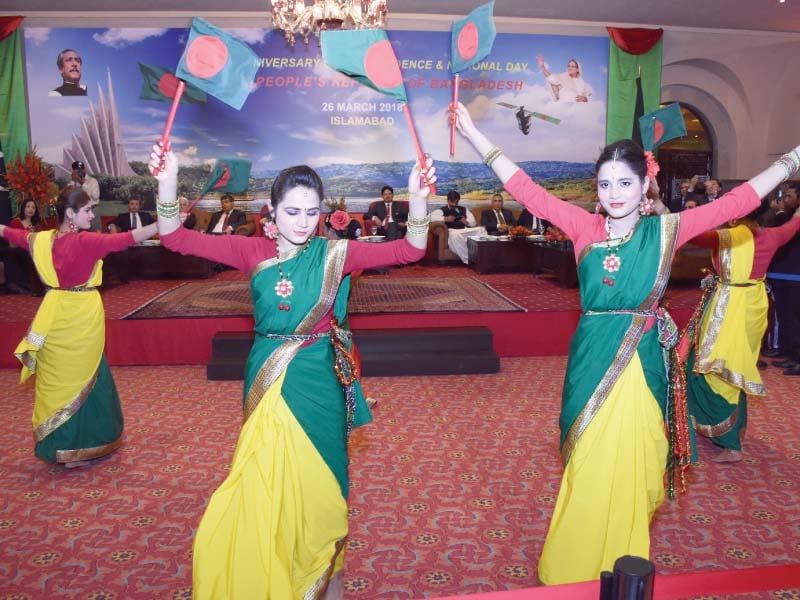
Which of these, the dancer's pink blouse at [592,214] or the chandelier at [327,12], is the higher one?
the chandelier at [327,12]

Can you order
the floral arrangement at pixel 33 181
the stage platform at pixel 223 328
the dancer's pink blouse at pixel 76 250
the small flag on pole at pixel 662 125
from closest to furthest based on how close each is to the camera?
the small flag on pole at pixel 662 125
the dancer's pink blouse at pixel 76 250
the stage platform at pixel 223 328
the floral arrangement at pixel 33 181

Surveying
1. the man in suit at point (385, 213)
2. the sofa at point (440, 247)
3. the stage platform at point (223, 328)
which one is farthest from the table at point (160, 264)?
the sofa at point (440, 247)

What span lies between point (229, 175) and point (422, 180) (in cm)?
92

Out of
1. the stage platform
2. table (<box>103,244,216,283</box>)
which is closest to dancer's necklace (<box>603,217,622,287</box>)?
the stage platform

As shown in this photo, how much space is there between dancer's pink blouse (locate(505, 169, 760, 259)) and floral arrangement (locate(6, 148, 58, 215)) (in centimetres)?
835

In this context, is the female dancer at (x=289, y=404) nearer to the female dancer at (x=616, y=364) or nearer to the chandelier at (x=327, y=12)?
the female dancer at (x=616, y=364)

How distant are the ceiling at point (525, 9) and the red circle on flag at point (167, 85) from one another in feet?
25.4

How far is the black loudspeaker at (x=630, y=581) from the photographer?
3.46 feet

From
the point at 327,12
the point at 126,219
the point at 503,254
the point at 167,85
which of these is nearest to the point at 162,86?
the point at 167,85

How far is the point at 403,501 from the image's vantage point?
300cm

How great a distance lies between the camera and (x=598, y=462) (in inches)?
82.3

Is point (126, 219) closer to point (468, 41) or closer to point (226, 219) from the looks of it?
point (226, 219)

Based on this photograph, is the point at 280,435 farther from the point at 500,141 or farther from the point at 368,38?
the point at 500,141

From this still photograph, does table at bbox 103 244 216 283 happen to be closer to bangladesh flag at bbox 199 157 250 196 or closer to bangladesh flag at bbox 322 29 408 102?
bangladesh flag at bbox 199 157 250 196
